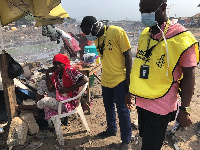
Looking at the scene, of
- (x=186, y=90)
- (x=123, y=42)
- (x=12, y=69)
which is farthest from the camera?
(x=12, y=69)

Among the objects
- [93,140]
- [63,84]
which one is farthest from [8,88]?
[93,140]

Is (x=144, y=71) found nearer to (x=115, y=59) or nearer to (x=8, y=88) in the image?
(x=115, y=59)

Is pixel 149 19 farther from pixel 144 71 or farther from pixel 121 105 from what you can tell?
pixel 121 105

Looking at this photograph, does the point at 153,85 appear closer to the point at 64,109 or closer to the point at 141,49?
the point at 141,49

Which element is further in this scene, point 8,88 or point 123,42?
point 8,88

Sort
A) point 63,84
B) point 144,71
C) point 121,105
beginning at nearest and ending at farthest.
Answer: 1. point 144,71
2. point 121,105
3. point 63,84

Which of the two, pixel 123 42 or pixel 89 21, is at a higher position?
pixel 89 21

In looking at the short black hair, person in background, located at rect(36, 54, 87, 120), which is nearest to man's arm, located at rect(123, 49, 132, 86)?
the short black hair

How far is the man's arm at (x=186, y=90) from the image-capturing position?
1669 mm

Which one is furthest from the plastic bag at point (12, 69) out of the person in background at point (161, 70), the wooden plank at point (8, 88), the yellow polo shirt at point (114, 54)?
the person in background at point (161, 70)

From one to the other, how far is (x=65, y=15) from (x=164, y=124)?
2.80 m

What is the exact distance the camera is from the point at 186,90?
1726mm

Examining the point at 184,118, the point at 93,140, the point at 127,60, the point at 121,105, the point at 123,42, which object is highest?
the point at 123,42

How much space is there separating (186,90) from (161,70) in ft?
0.91
